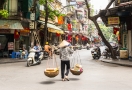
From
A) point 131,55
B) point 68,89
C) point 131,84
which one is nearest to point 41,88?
point 68,89

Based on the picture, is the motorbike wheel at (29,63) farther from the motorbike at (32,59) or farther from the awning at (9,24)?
the awning at (9,24)

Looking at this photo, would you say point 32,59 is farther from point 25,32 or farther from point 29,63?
point 25,32

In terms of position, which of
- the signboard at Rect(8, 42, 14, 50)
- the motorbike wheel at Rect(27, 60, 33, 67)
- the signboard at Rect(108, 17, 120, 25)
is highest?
the signboard at Rect(108, 17, 120, 25)

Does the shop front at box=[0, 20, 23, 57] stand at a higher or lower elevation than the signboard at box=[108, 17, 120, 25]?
lower

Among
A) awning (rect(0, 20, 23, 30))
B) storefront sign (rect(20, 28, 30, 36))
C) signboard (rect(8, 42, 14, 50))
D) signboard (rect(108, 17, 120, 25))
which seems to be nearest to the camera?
signboard (rect(108, 17, 120, 25))

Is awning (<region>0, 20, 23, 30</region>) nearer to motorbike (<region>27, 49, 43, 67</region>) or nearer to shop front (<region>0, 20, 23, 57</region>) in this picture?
shop front (<region>0, 20, 23, 57</region>)

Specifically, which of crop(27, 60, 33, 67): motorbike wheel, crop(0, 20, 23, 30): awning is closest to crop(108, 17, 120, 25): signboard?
crop(27, 60, 33, 67): motorbike wheel

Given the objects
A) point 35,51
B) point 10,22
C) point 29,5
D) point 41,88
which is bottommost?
point 41,88

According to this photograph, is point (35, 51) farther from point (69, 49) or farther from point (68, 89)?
point (68, 89)

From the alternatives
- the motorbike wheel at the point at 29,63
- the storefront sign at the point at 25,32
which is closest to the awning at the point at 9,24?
the storefront sign at the point at 25,32

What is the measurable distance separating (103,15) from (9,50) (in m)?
10.2

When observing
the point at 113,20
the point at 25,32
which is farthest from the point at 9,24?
the point at 113,20

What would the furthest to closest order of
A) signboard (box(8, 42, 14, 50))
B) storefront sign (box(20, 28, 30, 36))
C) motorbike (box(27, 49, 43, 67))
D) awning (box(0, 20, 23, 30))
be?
storefront sign (box(20, 28, 30, 36))
signboard (box(8, 42, 14, 50))
awning (box(0, 20, 23, 30))
motorbike (box(27, 49, 43, 67))

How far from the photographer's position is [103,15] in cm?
2267
